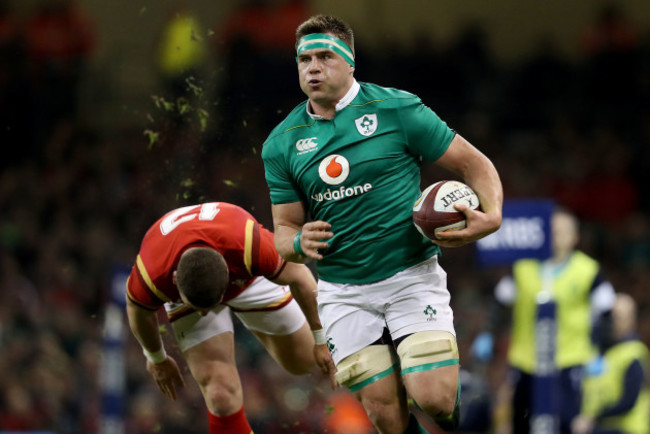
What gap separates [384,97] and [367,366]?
1333 mm

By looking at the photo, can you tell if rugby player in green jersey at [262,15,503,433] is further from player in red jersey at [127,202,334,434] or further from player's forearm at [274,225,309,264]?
player in red jersey at [127,202,334,434]

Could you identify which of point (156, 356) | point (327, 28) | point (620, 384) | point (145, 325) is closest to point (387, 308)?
point (327, 28)

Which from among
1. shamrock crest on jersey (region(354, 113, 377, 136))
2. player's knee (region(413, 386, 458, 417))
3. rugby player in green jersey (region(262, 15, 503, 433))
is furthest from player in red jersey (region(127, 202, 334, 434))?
player's knee (region(413, 386, 458, 417))

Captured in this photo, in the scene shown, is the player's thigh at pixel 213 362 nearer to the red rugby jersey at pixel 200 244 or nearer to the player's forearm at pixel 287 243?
the red rugby jersey at pixel 200 244

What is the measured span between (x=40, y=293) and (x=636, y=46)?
8.24m

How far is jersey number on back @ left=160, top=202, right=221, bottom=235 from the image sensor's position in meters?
6.12

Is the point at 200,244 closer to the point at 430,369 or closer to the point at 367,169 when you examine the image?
the point at 367,169

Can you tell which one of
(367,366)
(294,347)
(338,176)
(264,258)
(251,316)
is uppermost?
(338,176)

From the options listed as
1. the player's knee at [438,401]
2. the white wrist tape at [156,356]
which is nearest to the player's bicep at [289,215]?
the player's knee at [438,401]

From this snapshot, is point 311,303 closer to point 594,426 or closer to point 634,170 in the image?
point 594,426

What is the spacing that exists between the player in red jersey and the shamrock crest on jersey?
1.07 metres

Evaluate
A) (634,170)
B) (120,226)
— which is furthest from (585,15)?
(120,226)

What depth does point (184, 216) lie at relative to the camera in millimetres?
6199

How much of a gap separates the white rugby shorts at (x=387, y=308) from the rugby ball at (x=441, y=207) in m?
0.30
